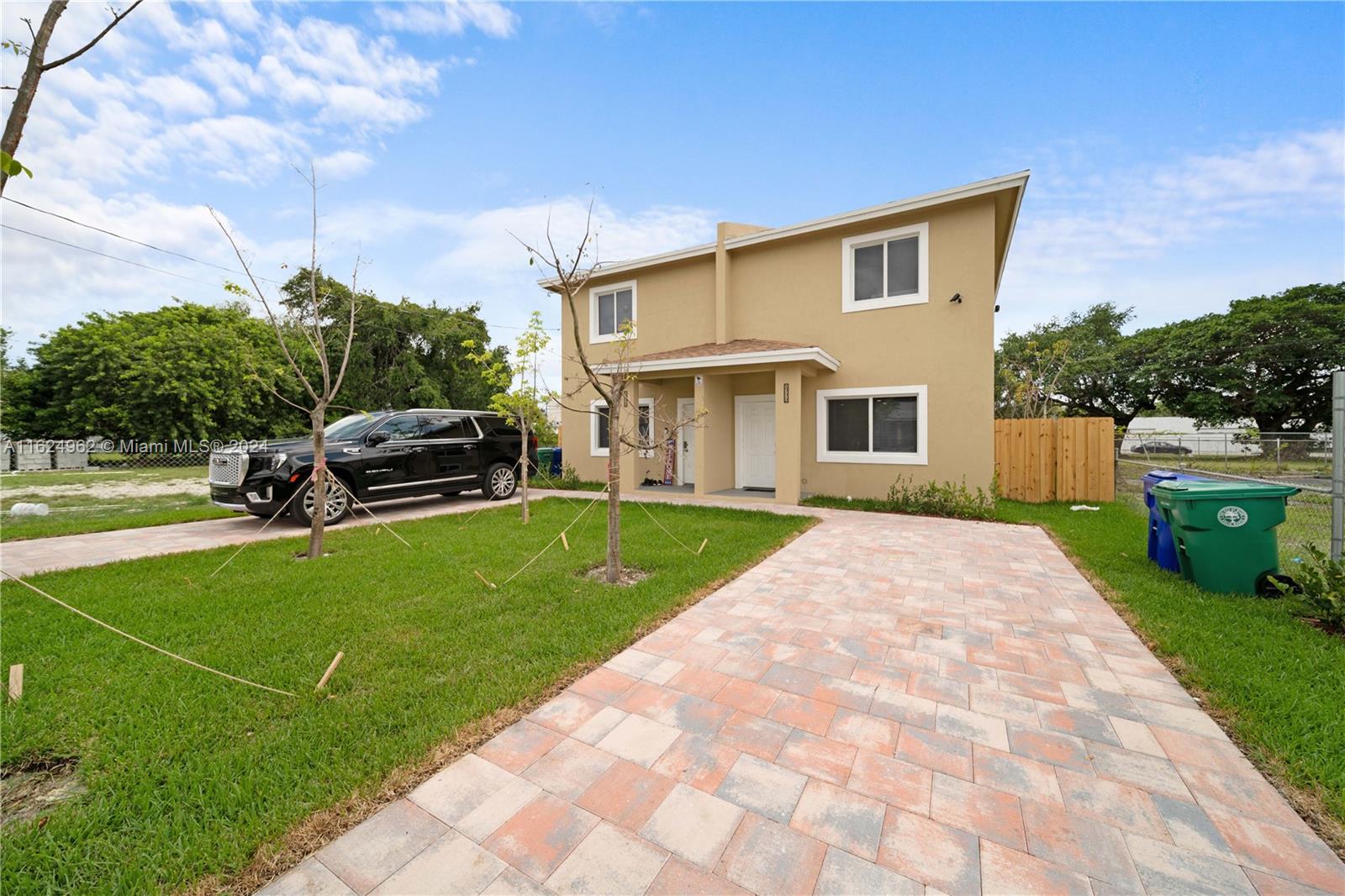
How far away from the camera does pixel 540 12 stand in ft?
26.5

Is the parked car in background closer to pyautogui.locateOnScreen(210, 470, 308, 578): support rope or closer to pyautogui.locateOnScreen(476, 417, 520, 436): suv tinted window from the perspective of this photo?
pyautogui.locateOnScreen(476, 417, 520, 436): suv tinted window

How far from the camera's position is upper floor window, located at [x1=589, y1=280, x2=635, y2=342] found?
12578mm

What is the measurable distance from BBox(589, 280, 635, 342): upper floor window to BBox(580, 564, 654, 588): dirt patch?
8320 mm

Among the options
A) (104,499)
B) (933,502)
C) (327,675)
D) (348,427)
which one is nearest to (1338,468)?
(933,502)

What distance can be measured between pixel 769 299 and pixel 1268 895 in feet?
33.6

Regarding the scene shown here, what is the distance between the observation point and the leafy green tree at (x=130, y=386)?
60.1 ft

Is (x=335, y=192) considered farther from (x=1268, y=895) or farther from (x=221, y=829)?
(x=1268, y=895)

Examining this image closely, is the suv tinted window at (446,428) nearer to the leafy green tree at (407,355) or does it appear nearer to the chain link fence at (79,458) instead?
the chain link fence at (79,458)

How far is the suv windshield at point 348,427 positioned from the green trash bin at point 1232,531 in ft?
33.8

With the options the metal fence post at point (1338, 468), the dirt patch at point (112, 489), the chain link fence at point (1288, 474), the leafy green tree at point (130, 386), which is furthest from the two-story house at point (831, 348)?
the leafy green tree at point (130, 386)

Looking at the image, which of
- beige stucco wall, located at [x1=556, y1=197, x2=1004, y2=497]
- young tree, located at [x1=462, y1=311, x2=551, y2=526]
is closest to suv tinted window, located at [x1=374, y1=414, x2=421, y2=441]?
young tree, located at [x1=462, y1=311, x2=551, y2=526]

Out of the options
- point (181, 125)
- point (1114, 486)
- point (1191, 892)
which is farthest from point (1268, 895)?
point (181, 125)

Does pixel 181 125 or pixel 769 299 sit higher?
pixel 181 125

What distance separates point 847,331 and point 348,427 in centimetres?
A: 925
